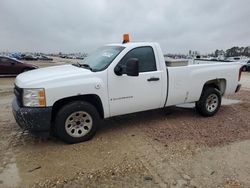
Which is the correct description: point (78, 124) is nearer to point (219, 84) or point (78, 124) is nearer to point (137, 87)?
point (137, 87)

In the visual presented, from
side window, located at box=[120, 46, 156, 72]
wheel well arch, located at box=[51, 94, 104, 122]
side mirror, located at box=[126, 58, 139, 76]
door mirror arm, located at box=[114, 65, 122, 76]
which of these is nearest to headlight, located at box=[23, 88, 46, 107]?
wheel well arch, located at box=[51, 94, 104, 122]

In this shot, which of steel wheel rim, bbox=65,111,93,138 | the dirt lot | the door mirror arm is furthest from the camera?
the door mirror arm

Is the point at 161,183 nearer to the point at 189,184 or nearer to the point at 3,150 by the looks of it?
the point at 189,184

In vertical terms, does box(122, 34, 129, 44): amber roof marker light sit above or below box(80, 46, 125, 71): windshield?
above

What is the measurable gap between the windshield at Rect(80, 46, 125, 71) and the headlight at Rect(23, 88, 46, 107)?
3.78 ft

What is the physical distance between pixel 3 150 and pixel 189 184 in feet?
10.2

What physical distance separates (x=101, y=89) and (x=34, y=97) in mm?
1168

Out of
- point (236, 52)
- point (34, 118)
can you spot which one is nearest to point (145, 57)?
point (34, 118)

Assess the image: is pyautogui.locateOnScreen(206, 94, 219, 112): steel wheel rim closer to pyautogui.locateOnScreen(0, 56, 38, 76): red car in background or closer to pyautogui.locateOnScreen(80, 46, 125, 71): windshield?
pyautogui.locateOnScreen(80, 46, 125, 71): windshield

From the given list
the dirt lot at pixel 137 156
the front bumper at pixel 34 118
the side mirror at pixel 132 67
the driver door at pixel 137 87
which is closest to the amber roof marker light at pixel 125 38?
the driver door at pixel 137 87

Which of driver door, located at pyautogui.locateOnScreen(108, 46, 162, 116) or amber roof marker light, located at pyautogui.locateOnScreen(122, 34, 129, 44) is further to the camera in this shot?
amber roof marker light, located at pyautogui.locateOnScreen(122, 34, 129, 44)

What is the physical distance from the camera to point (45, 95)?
3773 mm

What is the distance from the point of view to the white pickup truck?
12.5 ft

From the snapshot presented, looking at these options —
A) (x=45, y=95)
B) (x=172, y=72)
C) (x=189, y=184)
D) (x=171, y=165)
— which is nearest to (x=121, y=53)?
(x=172, y=72)
